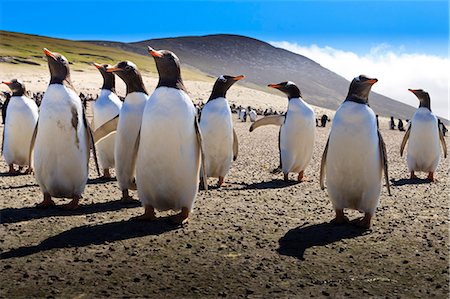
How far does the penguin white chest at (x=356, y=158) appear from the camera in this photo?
194 inches

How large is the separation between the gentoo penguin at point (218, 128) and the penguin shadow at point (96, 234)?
2.44 m

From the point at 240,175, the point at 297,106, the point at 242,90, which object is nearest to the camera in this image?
the point at 297,106

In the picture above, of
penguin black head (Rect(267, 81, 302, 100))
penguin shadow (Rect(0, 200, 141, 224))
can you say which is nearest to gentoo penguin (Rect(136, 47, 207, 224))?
penguin shadow (Rect(0, 200, 141, 224))

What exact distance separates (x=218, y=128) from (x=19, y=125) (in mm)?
3003

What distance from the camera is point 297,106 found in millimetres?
7859

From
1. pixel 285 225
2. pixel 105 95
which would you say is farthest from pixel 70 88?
pixel 285 225

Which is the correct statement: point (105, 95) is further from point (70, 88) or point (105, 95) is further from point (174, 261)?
point (174, 261)

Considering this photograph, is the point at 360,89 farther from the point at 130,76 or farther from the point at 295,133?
the point at 295,133

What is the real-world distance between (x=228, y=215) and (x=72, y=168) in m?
1.64

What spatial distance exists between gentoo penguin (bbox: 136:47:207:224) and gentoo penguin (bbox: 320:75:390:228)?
1352 mm

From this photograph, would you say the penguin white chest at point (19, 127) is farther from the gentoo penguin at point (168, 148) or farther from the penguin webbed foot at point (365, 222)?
the penguin webbed foot at point (365, 222)

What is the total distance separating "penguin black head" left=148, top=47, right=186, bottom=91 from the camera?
15.7 ft

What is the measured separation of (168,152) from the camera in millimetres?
4676

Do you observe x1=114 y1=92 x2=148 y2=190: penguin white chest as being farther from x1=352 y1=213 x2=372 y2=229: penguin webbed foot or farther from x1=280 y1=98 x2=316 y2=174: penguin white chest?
x1=280 y1=98 x2=316 y2=174: penguin white chest
